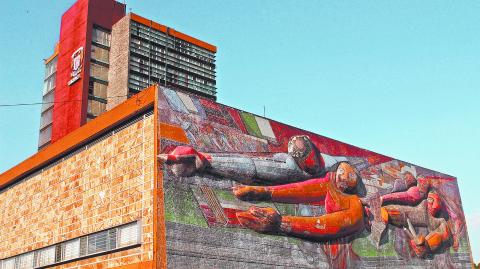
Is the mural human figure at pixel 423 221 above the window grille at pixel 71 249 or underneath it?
Result: above

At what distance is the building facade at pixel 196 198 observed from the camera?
2000cm

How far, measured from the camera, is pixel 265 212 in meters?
22.8

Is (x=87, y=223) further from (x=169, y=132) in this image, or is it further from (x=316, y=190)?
(x=316, y=190)

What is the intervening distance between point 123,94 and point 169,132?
2379 centimetres

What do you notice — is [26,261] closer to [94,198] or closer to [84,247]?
[84,247]

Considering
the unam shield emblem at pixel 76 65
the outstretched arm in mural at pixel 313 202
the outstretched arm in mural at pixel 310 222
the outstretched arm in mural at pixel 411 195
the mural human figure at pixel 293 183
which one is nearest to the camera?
the mural human figure at pixel 293 183

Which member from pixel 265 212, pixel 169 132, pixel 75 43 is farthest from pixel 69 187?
pixel 75 43

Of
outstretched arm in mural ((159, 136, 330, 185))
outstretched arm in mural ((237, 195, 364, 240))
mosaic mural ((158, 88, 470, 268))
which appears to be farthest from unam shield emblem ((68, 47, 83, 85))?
outstretched arm in mural ((237, 195, 364, 240))

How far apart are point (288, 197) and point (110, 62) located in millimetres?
26961

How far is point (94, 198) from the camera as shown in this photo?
72.5 feet

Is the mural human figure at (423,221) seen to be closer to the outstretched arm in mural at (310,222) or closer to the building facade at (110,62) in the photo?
the outstretched arm in mural at (310,222)

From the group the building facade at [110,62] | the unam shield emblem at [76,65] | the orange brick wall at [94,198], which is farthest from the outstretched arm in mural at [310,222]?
the unam shield emblem at [76,65]

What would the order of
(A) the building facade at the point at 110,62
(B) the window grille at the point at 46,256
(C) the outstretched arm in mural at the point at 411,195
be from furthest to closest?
(A) the building facade at the point at 110,62, (C) the outstretched arm in mural at the point at 411,195, (B) the window grille at the point at 46,256

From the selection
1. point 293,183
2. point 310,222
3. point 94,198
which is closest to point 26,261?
point 94,198
